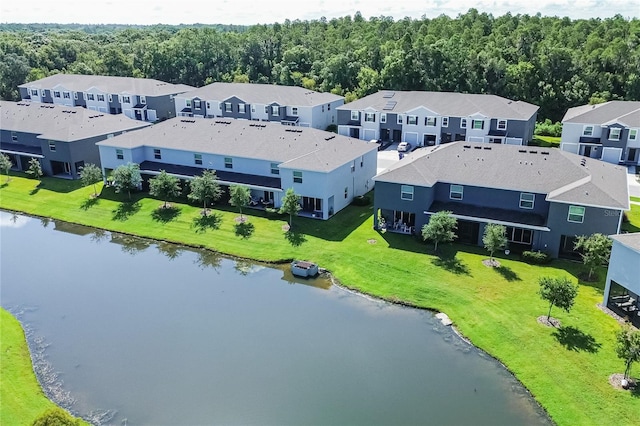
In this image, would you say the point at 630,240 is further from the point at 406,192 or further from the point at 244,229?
the point at 244,229

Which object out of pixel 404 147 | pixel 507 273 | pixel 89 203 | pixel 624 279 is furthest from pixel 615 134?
pixel 89 203

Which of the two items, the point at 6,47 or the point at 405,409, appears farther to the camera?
the point at 6,47

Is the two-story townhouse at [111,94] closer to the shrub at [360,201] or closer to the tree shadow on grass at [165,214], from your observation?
the tree shadow on grass at [165,214]

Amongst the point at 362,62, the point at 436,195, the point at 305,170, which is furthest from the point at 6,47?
the point at 436,195

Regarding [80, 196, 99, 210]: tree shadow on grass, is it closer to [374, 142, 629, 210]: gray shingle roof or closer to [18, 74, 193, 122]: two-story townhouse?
[374, 142, 629, 210]: gray shingle roof

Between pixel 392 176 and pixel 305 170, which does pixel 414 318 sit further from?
pixel 305 170

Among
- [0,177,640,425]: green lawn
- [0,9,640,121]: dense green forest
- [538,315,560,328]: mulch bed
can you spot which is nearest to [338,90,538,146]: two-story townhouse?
[0,9,640,121]: dense green forest
